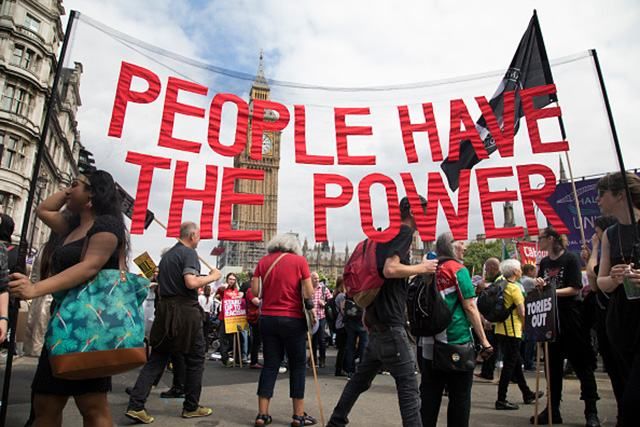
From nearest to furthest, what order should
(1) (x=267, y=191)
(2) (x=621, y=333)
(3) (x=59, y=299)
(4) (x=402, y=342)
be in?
(3) (x=59, y=299)
(2) (x=621, y=333)
(4) (x=402, y=342)
(1) (x=267, y=191)

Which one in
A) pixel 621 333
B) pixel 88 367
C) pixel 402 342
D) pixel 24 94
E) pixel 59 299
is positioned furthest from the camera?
pixel 24 94

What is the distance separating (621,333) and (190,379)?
383cm

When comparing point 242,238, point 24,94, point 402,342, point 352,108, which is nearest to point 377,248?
point 402,342

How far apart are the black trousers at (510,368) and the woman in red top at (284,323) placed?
2409 millimetres

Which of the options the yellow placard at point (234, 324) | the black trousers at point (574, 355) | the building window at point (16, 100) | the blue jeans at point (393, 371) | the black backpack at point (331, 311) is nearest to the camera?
the blue jeans at point (393, 371)

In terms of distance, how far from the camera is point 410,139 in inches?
186

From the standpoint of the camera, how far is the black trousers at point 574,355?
15.5 ft

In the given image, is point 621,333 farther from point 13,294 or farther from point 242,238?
point 13,294

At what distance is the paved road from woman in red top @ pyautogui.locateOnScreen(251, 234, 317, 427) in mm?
391

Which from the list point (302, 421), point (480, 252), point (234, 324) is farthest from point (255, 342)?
point (480, 252)

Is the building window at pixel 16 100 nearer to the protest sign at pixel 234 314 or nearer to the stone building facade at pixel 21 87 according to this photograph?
the stone building facade at pixel 21 87

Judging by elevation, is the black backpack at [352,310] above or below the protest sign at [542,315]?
above

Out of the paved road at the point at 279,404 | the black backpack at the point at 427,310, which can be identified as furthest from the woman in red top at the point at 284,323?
the black backpack at the point at 427,310

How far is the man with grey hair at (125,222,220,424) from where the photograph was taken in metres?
4.76
